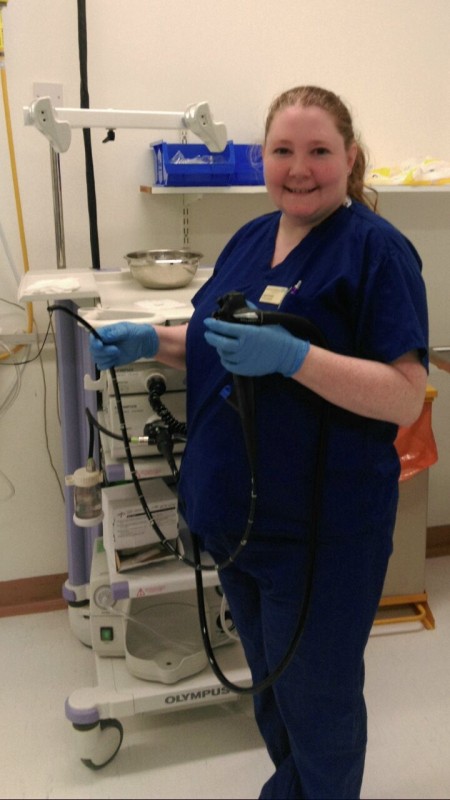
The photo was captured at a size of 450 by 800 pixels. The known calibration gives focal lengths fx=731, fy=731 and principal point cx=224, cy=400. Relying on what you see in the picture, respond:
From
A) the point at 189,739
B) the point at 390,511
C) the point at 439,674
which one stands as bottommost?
the point at 439,674

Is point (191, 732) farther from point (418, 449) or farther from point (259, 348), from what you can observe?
point (259, 348)

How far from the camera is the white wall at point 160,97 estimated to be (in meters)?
2.03

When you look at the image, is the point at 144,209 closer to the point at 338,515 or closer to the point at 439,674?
the point at 338,515

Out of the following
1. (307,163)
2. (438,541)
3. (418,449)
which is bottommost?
(438,541)

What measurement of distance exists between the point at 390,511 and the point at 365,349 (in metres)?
0.31

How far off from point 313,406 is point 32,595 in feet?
5.19

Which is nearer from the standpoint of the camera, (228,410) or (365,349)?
(365,349)

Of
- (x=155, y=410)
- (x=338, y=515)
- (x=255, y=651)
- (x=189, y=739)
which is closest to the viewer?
(x=338, y=515)

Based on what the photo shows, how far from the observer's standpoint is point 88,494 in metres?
1.83

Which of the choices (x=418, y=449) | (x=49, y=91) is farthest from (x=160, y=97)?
(x=418, y=449)

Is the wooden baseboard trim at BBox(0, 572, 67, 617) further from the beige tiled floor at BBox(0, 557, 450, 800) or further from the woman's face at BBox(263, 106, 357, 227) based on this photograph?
the woman's face at BBox(263, 106, 357, 227)

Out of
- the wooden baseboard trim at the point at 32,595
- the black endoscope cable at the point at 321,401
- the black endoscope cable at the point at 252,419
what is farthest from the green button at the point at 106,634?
the black endoscope cable at the point at 321,401

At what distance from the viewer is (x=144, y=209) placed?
7.17 ft

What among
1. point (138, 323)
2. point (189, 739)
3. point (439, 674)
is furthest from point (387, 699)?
point (138, 323)
